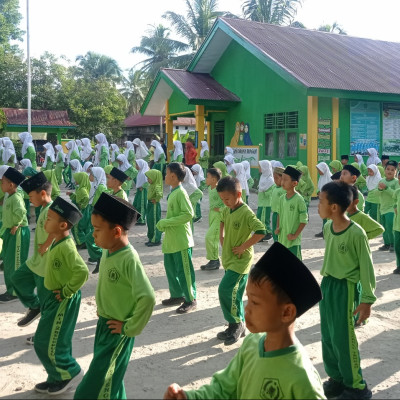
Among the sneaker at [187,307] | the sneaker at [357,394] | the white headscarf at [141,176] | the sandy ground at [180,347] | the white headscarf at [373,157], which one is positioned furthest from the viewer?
the white headscarf at [373,157]

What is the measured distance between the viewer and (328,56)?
18.2 metres

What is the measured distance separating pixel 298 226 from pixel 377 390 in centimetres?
247

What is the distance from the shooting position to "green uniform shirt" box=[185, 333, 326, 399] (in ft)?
6.20

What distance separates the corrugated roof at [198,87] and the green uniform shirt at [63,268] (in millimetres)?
14718

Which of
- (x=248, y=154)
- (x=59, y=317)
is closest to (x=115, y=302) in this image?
(x=59, y=317)

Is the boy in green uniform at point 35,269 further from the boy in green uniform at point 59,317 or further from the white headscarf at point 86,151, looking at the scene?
the white headscarf at point 86,151

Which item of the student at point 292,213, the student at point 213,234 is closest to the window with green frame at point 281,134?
the student at point 213,234

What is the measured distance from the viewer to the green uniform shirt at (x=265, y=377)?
189 cm

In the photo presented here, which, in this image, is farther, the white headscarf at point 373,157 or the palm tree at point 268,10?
the palm tree at point 268,10

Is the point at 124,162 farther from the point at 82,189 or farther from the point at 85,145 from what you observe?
the point at 85,145

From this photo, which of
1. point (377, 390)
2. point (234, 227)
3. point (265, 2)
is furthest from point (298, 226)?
point (265, 2)

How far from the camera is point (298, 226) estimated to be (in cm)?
611

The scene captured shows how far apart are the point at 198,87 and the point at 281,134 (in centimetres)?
391

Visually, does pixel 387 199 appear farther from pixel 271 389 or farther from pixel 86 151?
pixel 86 151
